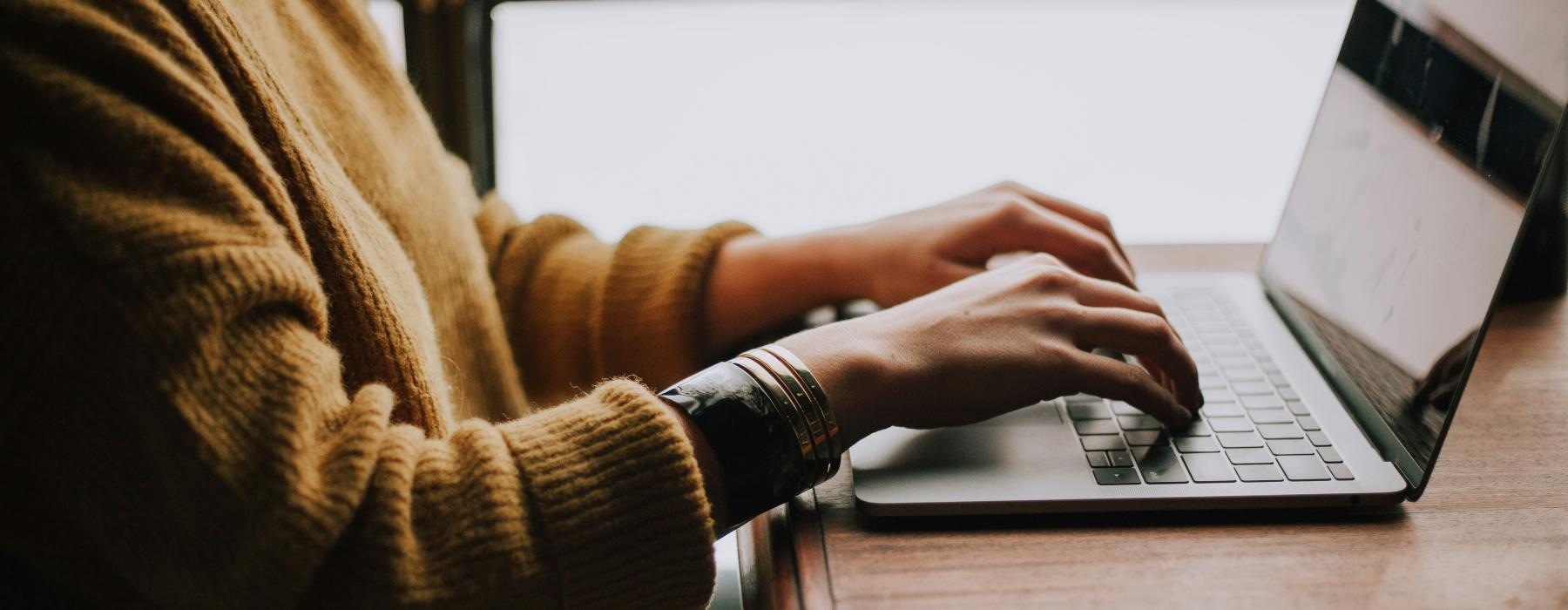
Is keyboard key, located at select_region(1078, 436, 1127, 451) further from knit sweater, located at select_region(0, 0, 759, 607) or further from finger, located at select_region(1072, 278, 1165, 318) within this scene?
knit sweater, located at select_region(0, 0, 759, 607)

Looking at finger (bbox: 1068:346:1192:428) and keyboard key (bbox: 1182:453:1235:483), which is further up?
finger (bbox: 1068:346:1192:428)

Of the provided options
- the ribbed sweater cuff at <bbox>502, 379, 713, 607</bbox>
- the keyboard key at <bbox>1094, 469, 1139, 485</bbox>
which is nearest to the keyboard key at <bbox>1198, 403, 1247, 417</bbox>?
the keyboard key at <bbox>1094, 469, 1139, 485</bbox>

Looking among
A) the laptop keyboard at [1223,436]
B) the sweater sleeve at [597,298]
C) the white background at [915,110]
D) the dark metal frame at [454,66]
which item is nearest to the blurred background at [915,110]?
the white background at [915,110]

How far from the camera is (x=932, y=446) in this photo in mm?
608

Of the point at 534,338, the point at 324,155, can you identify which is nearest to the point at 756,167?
the point at 534,338

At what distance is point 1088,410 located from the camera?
2.13ft

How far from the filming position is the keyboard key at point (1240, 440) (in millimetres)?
608

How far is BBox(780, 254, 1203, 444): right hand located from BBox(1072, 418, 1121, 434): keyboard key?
2 centimetres

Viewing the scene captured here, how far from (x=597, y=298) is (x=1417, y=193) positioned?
57 cm

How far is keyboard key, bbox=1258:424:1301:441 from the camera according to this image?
62 centimetres

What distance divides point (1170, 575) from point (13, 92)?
0.54 metres

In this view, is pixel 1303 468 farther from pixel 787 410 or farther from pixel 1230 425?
pixel 787 410

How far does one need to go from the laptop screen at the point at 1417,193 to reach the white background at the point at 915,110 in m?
0.75

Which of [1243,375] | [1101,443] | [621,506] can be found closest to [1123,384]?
[1101,443]
